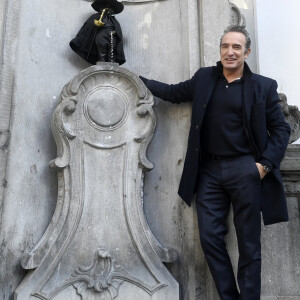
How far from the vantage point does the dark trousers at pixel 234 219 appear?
9.36 ft

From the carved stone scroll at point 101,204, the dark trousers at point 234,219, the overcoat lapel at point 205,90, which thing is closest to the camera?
the dark trousers at point 234,219

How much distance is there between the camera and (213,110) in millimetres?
3064

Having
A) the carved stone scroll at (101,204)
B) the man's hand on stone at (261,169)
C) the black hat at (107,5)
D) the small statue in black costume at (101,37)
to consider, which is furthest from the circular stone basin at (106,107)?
the man's hand on stone at (261,169)

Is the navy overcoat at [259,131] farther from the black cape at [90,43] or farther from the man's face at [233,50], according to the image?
the black cape at [90,43]

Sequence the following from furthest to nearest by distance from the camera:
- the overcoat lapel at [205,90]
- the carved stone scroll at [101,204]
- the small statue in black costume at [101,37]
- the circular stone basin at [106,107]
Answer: the small statue in black costume at [101,37] < the circular stone basin at [106,107] < the overcoat lapel at [205,90] < the carved stone scroll at [101,204]

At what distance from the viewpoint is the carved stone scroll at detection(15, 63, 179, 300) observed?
9.77 feet

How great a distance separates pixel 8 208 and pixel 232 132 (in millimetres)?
1446

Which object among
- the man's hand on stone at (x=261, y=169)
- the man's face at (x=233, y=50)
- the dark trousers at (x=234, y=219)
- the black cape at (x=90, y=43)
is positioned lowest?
the dark trousers at (x=234, y=219)

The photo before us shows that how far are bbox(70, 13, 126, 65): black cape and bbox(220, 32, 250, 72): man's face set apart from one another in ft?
2.70

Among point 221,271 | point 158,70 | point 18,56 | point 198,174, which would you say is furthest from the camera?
point 158,70

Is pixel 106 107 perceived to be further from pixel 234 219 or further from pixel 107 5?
pixel 234 219

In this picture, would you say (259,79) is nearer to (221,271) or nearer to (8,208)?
(221,271)

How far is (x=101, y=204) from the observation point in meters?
3.16

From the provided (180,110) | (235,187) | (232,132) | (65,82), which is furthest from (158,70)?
(235,187)
